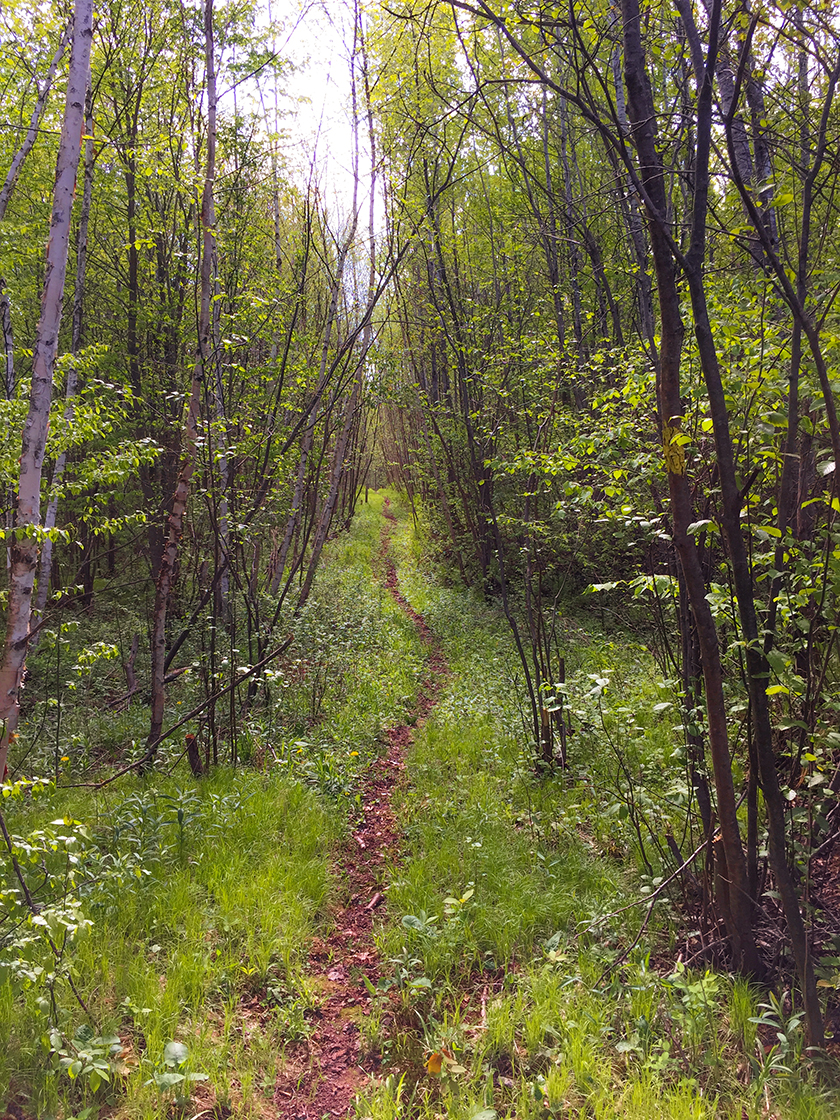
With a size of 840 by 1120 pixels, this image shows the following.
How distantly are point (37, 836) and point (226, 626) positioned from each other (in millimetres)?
4538

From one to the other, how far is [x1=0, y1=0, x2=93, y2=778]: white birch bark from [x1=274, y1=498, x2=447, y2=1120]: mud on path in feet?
6.68

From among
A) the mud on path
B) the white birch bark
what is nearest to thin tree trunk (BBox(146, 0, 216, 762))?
the white birch bark

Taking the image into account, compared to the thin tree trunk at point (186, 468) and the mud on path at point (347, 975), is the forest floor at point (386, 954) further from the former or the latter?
the thin tree trunk at point (186, 468)

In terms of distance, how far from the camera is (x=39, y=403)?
122 inches

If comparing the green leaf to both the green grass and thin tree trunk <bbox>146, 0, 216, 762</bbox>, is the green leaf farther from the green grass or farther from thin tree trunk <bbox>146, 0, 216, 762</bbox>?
thin tree trunk <bbox>146, 0, 216, 762</bbox>

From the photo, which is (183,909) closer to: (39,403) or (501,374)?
(39,403)

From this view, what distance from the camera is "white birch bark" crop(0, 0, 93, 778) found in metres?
3.05

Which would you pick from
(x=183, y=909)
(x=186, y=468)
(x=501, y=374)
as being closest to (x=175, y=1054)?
(x=183, y=909)

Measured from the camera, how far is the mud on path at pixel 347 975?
261 centimetres

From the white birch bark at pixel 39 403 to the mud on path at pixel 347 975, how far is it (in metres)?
2.04

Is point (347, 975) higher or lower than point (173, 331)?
lower

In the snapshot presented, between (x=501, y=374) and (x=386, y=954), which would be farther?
(x=501, y=374)

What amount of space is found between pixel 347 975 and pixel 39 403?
3.60m

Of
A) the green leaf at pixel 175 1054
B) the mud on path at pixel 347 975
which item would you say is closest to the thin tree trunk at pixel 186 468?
the mud on path at pixel 347 975
